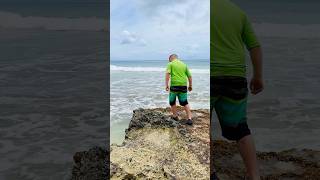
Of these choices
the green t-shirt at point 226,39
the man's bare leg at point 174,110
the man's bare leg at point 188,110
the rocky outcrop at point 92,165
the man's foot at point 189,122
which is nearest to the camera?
the green t-shirt at point 226,39

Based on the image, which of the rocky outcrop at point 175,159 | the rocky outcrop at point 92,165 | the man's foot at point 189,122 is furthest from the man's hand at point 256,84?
the man's foot at point 189,122

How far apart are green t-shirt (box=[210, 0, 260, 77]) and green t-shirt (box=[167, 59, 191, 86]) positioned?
265 centimetres

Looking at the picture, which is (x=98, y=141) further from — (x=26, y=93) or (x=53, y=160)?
(x=26, y=93)

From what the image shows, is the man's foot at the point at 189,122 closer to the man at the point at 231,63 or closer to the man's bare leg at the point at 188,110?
the man's bare leg at the point at 188,110

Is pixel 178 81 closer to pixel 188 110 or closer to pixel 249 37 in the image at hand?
pixel 188 110

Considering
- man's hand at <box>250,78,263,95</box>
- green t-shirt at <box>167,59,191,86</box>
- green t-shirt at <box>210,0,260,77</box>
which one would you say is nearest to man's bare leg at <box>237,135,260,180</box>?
man's hand at <box>250,78,263,95</box>

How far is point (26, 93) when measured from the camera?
1057 cm

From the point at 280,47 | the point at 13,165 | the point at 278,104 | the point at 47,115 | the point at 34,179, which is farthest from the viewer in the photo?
the point at 280,47

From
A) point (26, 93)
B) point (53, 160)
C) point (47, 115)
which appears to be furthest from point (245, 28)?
point (26, 93)

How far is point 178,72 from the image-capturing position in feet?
18.0

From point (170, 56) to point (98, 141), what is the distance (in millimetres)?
1649

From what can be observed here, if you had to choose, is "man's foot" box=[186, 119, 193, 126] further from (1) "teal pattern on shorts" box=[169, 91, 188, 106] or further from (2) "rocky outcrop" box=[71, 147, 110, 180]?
(2) "rocky outcrop" box=[71, 147, 110, 180]

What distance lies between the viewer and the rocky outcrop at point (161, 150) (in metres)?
3.76

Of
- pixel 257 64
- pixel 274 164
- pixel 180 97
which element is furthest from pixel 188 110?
pixel 257 64
